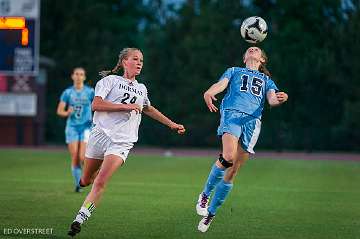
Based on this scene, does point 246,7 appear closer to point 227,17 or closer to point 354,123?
point 227,17

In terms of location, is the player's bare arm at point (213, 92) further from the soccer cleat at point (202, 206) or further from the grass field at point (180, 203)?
the grass field at point (180, 203)

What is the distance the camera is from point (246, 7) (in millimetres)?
44969

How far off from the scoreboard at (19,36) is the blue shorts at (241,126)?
16.6m

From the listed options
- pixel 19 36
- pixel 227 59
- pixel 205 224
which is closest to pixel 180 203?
pixel 205 224

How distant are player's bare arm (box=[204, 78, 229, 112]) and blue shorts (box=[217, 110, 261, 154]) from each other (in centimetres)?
37

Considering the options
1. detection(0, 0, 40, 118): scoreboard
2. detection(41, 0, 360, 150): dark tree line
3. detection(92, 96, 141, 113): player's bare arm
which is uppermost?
detection(92, 96, 141, 113): player's bare arm

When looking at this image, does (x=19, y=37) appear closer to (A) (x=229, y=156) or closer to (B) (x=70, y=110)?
(B) (x=70, y=110)

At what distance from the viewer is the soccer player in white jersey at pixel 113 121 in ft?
31.5

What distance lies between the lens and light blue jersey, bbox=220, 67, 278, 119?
34.8 feet

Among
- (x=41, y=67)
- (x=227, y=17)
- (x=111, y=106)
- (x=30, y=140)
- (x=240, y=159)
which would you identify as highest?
(x=111, y=106)

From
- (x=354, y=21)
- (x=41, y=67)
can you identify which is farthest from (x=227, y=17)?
→ (x=41, y=67)

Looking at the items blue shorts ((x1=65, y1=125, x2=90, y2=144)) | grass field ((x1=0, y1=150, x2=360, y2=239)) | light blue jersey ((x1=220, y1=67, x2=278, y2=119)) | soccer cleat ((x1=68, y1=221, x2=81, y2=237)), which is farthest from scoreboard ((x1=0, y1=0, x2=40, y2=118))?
soccer cleat ((x1=68, y1=221, x2=81, y2=237))

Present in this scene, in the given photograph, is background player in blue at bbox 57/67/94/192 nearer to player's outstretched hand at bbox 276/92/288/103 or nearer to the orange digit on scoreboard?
player's outstretched hand at bbox 276/92/288/103

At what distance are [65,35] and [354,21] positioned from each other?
681 inches
